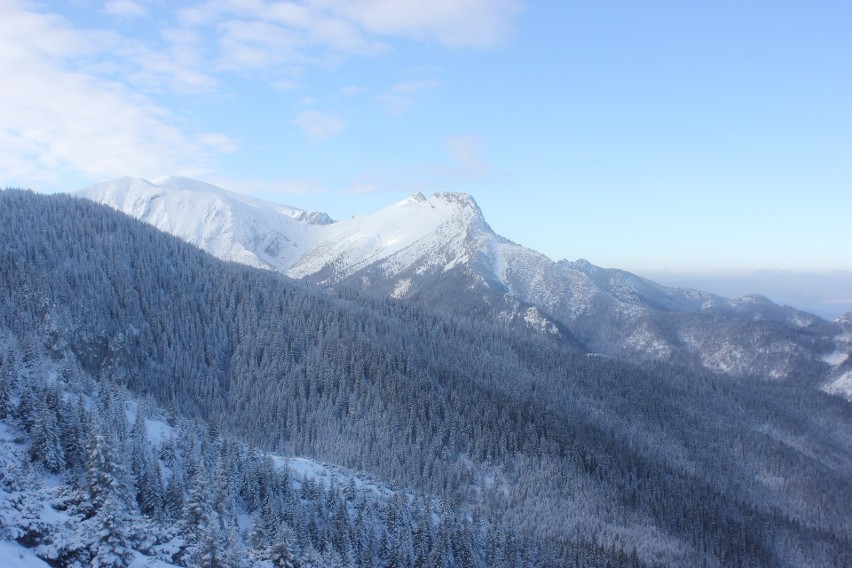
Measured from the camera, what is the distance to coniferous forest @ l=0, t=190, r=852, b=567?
5794cm

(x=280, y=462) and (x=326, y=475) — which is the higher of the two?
(x=280, y=462)

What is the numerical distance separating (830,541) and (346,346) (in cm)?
17428

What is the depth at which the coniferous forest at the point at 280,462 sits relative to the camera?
57938 millimetres

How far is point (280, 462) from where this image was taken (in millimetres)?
106312

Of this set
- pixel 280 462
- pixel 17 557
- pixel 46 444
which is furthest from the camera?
pixel 280 462

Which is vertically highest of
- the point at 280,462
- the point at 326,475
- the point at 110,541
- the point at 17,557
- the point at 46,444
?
the point at 17,557

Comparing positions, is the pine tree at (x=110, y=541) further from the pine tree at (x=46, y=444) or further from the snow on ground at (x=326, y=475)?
the snow on ground at (x=326, y=475)

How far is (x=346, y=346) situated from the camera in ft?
653

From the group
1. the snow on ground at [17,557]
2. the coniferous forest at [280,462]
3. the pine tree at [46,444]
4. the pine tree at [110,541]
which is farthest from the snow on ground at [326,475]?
the snow on ground at [17,557]

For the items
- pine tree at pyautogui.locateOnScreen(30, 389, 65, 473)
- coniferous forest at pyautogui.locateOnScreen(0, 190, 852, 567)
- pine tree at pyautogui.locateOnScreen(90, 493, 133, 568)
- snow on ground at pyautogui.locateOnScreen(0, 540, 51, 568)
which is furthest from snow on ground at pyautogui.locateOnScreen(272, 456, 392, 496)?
snow on ground at pyautogui.locateOnScreen(0, 540, 51, 568)

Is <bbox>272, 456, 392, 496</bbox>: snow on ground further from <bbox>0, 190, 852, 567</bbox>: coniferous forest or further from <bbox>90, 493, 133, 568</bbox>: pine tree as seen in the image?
<bbox>90, 493, 133, 568</bbox>: pine tree

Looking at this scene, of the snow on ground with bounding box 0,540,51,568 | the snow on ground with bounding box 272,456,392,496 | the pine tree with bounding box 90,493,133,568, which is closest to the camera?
the snow on ground with bounding box 0,540,51,568

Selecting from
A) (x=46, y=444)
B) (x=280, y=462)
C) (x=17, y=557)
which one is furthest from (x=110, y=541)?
(x=280, y=462)

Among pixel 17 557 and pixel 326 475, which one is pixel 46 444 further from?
pixel 326 475
